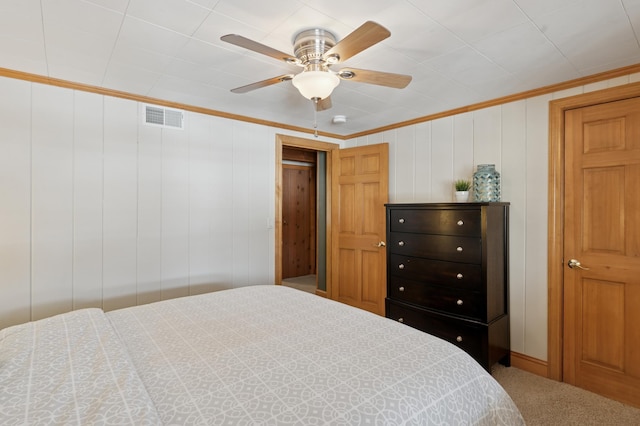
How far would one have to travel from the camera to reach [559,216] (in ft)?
8.09

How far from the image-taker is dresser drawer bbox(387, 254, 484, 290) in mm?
2514

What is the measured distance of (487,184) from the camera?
267cm

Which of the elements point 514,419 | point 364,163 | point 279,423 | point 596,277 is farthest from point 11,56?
point 596,277

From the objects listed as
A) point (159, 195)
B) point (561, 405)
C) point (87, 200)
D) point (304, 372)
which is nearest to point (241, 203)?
point (159, 195)

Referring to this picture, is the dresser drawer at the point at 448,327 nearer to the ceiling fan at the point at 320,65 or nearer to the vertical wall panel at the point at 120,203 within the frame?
the ceiling fan at the point at 320,65

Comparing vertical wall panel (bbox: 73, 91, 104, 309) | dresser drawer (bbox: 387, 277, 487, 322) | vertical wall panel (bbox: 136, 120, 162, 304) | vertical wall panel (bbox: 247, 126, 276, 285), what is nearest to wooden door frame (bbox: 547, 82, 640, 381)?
dresser drawer (bbox: 387, 277, 487, 322)

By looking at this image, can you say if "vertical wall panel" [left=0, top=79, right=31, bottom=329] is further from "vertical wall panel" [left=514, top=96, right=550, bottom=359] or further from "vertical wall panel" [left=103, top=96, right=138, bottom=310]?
"vertical wall panel" [left=514, top=96, right=550, bottom=359]

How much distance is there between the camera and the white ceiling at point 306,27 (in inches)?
59.4

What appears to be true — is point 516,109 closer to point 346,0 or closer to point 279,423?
point 346,0

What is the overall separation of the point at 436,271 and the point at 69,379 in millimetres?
2507

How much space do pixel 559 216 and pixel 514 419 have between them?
1.84 meters

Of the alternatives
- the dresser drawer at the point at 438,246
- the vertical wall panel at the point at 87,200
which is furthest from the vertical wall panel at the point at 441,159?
the vertical wall panel at the point at 87,200

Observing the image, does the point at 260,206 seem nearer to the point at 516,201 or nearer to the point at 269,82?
the point at 269,82

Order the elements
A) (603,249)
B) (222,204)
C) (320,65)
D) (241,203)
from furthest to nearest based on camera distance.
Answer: (241,203) < (222,204) < (603,249) < (320,65)
